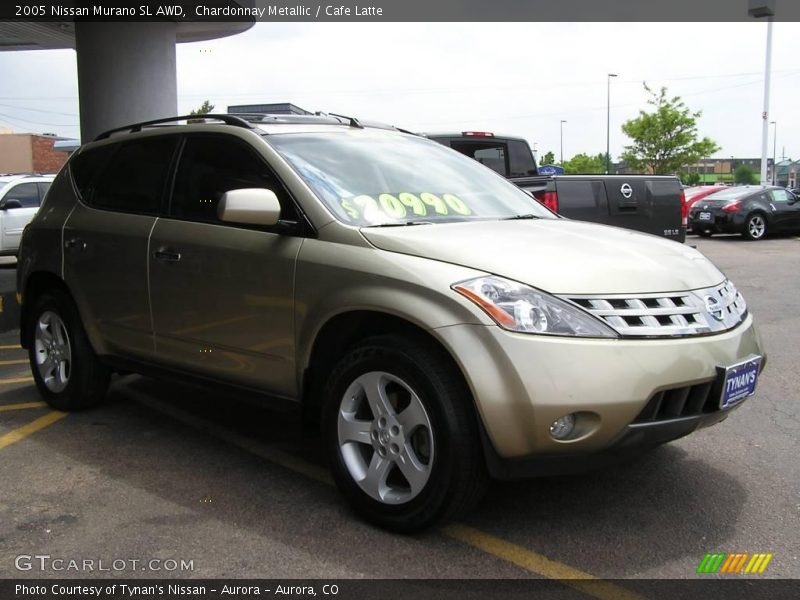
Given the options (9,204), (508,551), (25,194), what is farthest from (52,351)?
(25,194)

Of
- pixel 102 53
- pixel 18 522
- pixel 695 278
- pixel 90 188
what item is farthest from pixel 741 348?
pixel 102 53

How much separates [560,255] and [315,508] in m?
1.56

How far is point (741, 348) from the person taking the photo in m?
3.24

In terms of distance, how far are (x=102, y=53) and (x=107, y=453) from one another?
7.79m

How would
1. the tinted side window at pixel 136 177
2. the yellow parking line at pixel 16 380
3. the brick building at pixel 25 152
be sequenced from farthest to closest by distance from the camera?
the brick building at pixel 25 152 < the yellow parking line at pixel 16 380 < the tinted side window at pixel 136 177

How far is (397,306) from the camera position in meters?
3.15

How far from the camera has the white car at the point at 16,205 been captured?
15945mm

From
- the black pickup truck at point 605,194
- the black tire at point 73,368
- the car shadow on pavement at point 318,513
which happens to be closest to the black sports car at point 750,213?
the black pickup truck at point 605,194

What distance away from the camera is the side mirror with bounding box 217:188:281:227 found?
139 inches

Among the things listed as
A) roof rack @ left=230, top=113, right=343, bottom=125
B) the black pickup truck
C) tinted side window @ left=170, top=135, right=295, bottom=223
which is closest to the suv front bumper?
tinted side window @ left=170, top=135, right=295, bottom=223

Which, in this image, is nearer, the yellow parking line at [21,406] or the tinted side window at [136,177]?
the tinted side window at [136,177]

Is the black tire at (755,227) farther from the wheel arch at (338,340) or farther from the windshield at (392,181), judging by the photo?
the wheel arch at (338,340)

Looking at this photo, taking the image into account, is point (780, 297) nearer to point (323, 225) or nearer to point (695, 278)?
point (695, 278)

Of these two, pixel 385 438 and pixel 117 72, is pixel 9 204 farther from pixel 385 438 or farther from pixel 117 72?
pixel 385 438
